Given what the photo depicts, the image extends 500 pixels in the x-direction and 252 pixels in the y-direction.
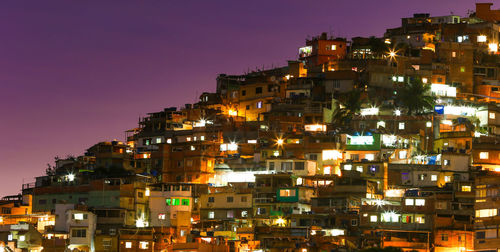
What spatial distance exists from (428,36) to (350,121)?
1922cm

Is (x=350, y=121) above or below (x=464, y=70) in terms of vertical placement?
below

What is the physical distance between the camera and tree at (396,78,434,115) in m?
67.2

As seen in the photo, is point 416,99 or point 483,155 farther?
point 416,99

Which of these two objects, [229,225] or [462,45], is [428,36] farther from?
[229,225]

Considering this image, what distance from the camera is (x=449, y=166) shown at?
5912 centimetres

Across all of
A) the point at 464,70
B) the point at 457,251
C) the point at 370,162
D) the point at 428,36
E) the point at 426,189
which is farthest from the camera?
the point at 428,36

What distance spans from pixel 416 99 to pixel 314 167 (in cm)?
1133

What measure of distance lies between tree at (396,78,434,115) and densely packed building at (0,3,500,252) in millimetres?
108

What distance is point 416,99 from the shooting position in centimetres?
6725

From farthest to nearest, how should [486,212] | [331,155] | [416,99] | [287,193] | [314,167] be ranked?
[416,99] → [331,155] → [314,167] → [287,193] → [486,212]

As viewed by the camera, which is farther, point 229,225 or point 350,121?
point 350,121

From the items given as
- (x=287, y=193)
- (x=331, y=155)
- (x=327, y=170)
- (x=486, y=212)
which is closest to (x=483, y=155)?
(x=331, y=155)

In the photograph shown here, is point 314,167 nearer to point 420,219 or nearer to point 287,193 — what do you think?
point 287,193

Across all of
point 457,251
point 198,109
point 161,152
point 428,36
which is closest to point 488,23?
point 428,36
